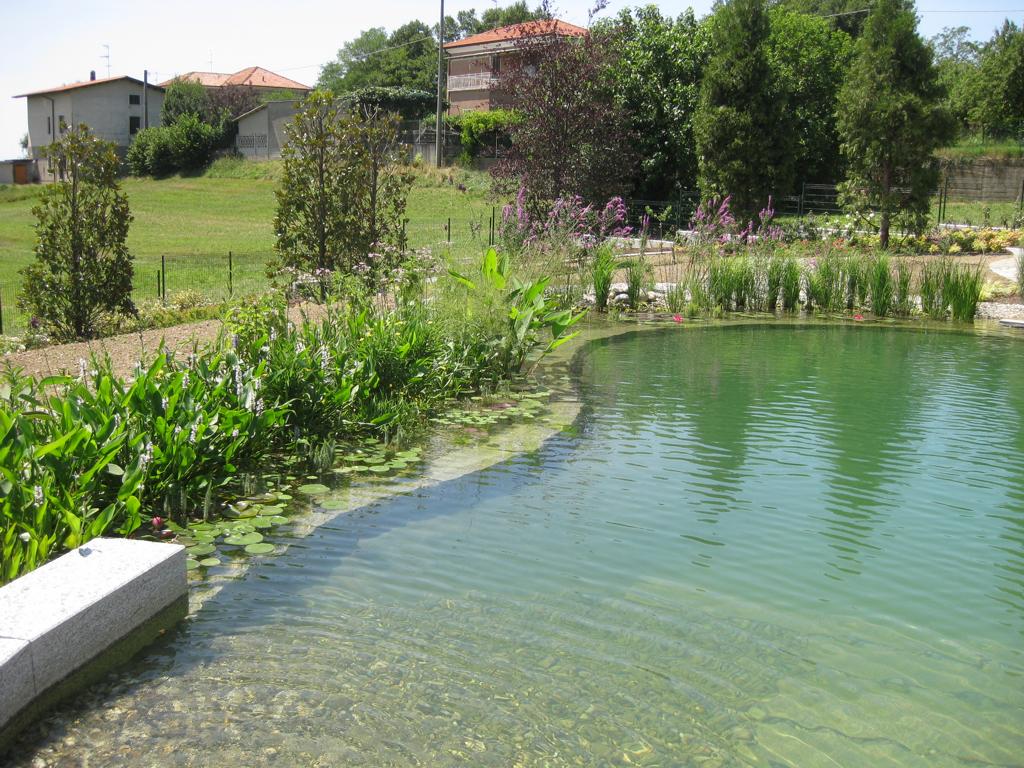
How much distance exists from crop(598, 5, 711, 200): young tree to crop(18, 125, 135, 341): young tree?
675 inches

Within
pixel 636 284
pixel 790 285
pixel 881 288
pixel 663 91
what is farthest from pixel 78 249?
pixel 663 91

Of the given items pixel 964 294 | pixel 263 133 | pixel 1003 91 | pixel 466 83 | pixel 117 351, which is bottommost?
pixel 117 351

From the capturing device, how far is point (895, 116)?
19.1 meters

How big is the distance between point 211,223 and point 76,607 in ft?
96.7

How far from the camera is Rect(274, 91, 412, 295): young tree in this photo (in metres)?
10.7

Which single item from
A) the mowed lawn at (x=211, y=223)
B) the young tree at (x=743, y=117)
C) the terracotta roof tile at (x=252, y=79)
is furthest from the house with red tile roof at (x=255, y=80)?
the young tree at (x=743, y=117)

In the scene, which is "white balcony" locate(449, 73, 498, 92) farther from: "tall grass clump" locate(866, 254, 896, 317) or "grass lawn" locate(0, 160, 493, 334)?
"tall grass clump" locate(866, 254, 896, 317)

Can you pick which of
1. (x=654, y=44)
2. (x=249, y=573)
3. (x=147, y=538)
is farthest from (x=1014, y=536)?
(x=654, y=44)

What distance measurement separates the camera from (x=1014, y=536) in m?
4.75

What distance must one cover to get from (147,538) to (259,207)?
3265cm

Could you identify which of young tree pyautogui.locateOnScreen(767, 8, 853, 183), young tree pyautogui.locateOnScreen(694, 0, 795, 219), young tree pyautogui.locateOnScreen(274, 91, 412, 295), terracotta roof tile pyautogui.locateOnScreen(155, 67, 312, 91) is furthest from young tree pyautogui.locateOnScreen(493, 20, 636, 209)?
terracotta roof tile pyautogui.locateOnScreen(155, 67, 312, 91)

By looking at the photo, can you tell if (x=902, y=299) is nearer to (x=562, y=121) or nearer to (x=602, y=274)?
(x=602, y=274)

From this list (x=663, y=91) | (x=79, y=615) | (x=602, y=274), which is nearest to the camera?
(x=79, y=615)

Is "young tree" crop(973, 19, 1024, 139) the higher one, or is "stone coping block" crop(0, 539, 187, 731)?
"young tree" crop(973, 19, 1024, 139)
